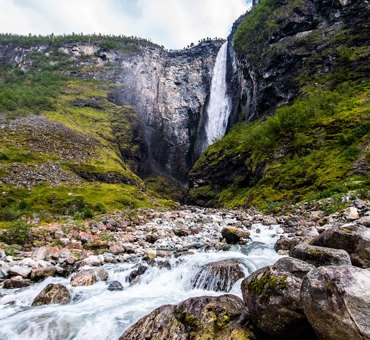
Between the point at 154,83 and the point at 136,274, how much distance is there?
131674mm

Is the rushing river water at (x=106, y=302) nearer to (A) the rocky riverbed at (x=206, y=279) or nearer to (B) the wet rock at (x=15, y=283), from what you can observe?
(A) the rocky riverbed at (x=206, y=279)

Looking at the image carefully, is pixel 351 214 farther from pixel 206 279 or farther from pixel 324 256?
pixel 324 256

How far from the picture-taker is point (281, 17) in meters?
84.4

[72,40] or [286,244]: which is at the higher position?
[72,40]

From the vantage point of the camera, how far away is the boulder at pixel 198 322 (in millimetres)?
6078

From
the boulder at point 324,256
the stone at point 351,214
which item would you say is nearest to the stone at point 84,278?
the boulder at point 324,256

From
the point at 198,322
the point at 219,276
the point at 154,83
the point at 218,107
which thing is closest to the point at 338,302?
the point at 198,322

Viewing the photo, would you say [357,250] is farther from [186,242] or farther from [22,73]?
[22,73]

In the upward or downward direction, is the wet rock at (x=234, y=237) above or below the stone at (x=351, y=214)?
below

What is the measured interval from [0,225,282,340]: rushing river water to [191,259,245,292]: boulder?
248 millimetres

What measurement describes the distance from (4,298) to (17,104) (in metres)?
88.5

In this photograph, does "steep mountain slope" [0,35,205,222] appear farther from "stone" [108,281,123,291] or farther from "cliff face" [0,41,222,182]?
"stone" [108,281,123,291]

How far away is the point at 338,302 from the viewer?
4473 millimetres

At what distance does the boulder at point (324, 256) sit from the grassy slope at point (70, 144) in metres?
29.2
